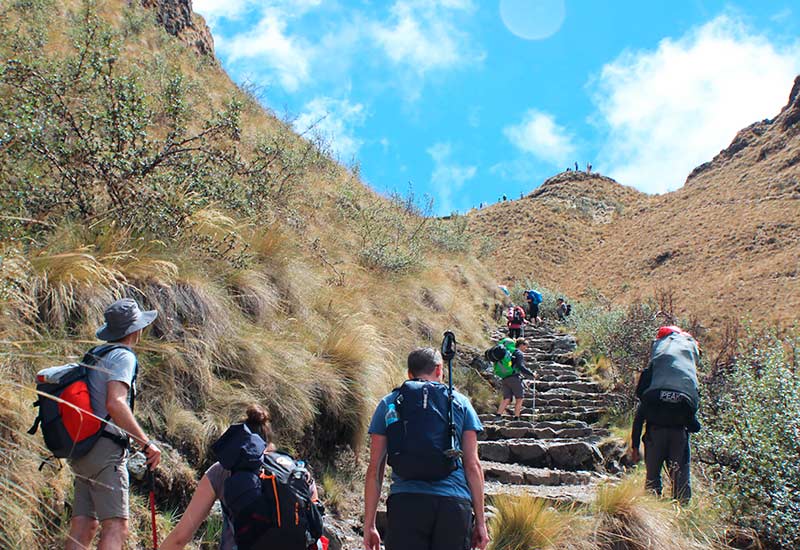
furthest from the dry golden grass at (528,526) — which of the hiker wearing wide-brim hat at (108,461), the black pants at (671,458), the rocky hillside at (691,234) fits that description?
the rocky hillside at (691,234)

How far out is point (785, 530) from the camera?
5.39 meters

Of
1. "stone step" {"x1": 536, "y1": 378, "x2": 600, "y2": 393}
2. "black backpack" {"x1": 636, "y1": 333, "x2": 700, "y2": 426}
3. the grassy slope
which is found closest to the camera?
→ the grassy slope

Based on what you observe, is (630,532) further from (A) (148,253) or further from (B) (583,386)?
(B) (583,386)

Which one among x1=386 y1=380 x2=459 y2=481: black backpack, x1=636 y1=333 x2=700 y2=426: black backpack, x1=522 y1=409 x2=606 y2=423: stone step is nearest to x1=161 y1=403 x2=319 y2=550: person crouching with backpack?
x1=386 y1=380 x2=459 y2=481: black backpack

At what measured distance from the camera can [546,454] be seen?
346 inches

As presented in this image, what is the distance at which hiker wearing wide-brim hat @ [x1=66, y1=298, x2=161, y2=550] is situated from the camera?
3438 mm

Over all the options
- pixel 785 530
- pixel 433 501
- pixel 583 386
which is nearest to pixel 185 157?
pixel 433 501

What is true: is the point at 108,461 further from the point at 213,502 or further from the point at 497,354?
Result: the point at 497,354

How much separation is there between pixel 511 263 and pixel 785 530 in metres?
47.3

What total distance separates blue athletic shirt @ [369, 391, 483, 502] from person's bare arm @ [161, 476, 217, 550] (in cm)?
98

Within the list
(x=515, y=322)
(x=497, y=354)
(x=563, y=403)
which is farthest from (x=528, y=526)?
(x=515, y=322)

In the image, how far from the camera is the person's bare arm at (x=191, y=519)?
3230mm

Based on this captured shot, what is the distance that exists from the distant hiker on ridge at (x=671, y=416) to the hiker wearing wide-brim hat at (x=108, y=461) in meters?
4.47

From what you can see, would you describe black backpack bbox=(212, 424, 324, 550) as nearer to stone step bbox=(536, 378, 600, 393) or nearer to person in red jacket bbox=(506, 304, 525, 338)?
stone step bbox=(536, 378, 600, 393)
